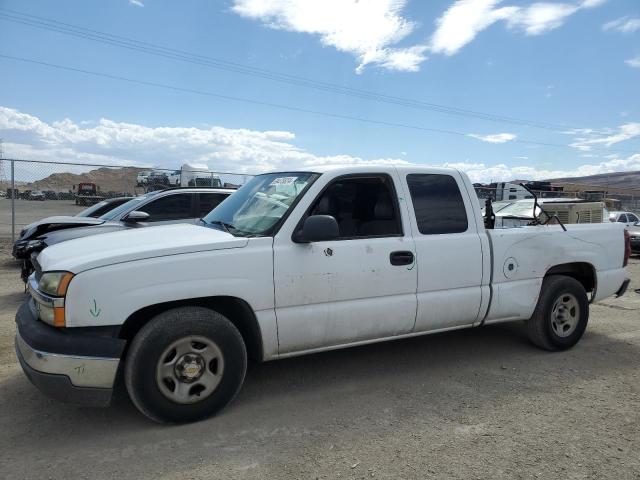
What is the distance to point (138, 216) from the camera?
22.7ft

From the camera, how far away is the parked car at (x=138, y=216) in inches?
252

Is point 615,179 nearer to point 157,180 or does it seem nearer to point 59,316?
point 157,180

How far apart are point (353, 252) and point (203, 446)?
1.73 m

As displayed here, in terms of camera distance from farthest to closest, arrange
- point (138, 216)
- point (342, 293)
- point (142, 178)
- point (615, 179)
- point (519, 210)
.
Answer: point (615, 179)
point (142, 178)
point (138, 216)
point (519, 210)
point (342, 293)

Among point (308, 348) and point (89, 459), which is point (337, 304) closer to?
point (308, 348)

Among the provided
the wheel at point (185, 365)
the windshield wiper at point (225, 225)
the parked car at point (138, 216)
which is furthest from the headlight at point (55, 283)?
the parked car at point (138, 216)

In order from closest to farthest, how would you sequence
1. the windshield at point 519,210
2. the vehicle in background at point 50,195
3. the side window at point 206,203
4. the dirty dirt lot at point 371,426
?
the dirty dirt lot at point 371,426 → the windshield at point 519,210 → the side window at point 206,203 → the vehicle in background at point 50,195

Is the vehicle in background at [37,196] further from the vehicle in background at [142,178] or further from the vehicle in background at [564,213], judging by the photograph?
the vehicle in background at [564,213]

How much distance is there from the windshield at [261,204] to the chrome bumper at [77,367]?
1279 mm

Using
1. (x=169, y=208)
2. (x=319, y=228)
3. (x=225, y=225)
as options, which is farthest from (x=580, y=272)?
(x=169, y=208)

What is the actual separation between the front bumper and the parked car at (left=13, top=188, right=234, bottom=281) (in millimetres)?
3543

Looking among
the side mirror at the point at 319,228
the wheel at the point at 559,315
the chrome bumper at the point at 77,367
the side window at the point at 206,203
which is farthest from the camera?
the side window at the point at 206,203

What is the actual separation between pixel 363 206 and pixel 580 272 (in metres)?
2.80

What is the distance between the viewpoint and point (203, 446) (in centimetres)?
306
